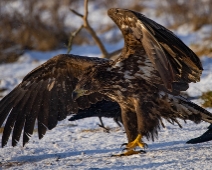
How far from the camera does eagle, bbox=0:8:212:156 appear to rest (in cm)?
625

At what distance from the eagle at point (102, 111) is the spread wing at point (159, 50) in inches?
35.0

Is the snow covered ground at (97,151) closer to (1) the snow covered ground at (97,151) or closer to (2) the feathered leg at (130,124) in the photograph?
(1) the snow covered ground at (97,151)

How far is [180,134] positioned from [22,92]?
211 centimetres

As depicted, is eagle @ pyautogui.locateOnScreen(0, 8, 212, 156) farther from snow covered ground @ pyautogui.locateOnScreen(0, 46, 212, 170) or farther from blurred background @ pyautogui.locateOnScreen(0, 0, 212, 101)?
blurred background @ pyautogui.locateOnScreen(0, 0, 212, 101)

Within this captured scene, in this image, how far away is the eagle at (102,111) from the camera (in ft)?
25.1

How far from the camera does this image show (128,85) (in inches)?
274

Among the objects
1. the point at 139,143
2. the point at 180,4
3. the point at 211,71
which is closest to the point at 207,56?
the point at 211,71

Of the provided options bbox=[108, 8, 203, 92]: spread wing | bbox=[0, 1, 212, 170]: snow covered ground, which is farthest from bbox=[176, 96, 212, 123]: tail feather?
bbox=[0, 1, 212, 170]: snow covered ground

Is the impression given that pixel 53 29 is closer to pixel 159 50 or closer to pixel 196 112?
pixel 196 112

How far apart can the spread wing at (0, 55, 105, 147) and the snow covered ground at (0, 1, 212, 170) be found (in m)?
A: 0.31

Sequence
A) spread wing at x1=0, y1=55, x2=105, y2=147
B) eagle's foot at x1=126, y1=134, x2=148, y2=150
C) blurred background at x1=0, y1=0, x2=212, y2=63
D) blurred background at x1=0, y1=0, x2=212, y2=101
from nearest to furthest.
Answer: eagle's foot at x1=126, y1=134, x2=148, y2=150 → spread wing at x1=0, y1=55, x2=105, y2=147 → blurred background at x1=0, y1=0, x2=212, y2=101 → blurred background at x1=0, y1=0, x2=212, y2=63

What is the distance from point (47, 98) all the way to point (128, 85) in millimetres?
1401

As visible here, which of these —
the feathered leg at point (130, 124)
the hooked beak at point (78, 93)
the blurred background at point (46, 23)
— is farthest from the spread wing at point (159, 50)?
the blurred background at point (46, 23)

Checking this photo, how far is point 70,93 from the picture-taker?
26.0 feet
